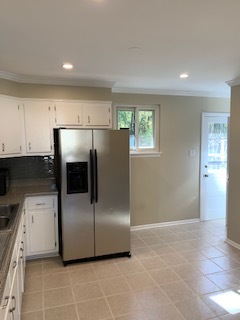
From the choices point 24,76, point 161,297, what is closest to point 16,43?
point 24,76

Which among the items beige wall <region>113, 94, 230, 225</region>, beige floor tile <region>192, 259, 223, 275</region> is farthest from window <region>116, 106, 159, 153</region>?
beige floor tile <region>192, 259, 223, 275</region>

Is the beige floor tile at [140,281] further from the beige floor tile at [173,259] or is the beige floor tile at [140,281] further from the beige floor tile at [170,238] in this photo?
the beige floor tile at [170,238]

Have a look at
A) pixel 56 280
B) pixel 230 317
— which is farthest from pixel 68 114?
pixel 230 317

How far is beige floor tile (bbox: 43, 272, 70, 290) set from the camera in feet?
9.09

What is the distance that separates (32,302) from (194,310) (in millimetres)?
1534

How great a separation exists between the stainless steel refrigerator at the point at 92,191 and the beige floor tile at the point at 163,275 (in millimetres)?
602

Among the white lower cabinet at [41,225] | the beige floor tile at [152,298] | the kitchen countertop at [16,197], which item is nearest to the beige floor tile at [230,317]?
the beige floor tile at [152,298]

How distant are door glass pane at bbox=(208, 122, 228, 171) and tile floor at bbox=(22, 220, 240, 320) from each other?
5.09 ft

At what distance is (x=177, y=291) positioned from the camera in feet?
8.67

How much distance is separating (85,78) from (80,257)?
7.72 ft

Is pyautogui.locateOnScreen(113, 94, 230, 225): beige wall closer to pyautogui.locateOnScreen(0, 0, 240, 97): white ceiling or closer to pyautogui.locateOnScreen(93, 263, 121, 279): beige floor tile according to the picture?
pyautogui.locateOnScreen(0, 0, 240, 97): white ceiling

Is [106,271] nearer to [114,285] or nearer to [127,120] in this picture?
[114,285]

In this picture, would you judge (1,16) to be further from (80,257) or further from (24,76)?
(80,257)

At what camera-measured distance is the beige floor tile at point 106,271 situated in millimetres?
2977
